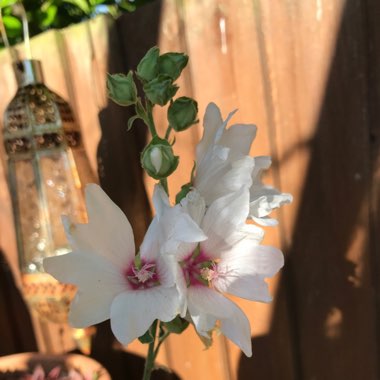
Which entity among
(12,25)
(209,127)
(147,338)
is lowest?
(147,338)

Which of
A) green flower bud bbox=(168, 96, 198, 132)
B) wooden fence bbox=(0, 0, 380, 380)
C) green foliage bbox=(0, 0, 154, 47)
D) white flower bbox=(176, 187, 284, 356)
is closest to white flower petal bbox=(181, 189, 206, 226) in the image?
white flower bbox=(176, 187, 284, 356)

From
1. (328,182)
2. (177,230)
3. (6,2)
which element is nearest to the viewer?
(177,230)

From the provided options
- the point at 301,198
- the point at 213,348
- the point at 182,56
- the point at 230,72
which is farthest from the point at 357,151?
the point at 213,348

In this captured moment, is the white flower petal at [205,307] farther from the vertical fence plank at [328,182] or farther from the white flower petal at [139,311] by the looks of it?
the vertical fence plank at [328,182]

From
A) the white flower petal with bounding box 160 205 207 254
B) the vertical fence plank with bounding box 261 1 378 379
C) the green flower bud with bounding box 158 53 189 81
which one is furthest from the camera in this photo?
the vertical fence plank with bounding box 261 1 378 379

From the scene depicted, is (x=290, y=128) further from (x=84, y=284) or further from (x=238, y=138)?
(x=84, y=284)

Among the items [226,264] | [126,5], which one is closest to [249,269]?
[226,264]

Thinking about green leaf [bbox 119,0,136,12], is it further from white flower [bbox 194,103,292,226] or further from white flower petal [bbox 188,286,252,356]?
white flower petal [bbox 188,286,252,356]
